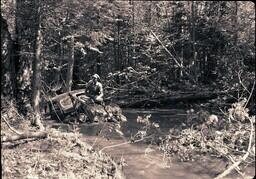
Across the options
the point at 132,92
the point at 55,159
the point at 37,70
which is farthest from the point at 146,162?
the point at 132,92

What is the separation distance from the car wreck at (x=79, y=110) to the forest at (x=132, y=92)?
4 centimetres

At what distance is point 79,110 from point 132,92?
251 inches

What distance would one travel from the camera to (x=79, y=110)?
16.3m

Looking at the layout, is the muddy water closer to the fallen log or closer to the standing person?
the fallen log

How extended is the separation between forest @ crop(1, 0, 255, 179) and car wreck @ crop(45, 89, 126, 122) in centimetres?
4

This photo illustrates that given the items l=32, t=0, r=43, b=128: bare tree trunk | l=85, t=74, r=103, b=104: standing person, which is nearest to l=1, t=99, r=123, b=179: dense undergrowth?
l=32, t=0, r=43, b=128: bare tree trunk

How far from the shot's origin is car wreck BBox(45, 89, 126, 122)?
1606 cm

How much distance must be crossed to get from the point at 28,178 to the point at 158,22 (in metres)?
21.4

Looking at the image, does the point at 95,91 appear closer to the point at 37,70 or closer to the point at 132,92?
the point at 37,70

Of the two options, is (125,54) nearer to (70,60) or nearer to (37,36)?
(70,60)

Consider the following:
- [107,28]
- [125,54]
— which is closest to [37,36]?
[107,28]

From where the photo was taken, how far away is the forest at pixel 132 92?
10.4 m

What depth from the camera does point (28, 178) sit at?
8844mm

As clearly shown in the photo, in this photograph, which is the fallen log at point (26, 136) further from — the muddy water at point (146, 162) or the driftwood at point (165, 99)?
the driftwood at point (165, 99)
